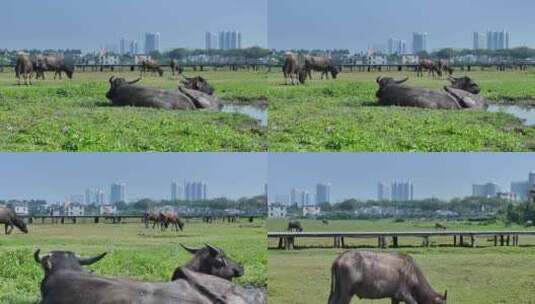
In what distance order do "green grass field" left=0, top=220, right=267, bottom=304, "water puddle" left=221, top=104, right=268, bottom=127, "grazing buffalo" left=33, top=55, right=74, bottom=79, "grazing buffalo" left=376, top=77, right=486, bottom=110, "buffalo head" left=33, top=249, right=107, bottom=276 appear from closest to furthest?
"buffalo head" left=33, top=249, right=107, bottom=276 → "green grass field" left=0, top=220, right=267, bottom=304 → "water puddle" left=221, top=104, right=268, bottom=127 → "grazing buffalo" left=33, top=55, right=74, bottom=79 → "grazing buffalo" left=376, top=77, right=486, bottom=110

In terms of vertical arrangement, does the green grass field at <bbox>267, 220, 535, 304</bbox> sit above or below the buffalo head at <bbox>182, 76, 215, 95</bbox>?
below

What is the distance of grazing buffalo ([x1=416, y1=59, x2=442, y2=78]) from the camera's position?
9404 millimetres

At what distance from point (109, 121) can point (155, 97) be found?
92cm

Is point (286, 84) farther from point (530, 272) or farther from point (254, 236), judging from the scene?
point (530, 272)

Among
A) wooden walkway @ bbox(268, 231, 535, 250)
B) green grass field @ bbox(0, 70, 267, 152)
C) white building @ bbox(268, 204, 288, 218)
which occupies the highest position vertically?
green grass field @ bbox(0, 70, 267, 152)

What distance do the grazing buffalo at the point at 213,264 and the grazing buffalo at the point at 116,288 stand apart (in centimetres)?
33

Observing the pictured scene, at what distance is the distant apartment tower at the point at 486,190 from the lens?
927 cm

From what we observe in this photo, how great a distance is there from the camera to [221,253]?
27.2 ft

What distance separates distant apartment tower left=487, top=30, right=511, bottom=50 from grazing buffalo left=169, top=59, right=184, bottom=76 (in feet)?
9.63

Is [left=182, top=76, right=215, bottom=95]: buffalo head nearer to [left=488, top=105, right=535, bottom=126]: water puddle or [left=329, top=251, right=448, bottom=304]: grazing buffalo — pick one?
[left=329, top=251, right=448, bottom=304]: grazing buffalo

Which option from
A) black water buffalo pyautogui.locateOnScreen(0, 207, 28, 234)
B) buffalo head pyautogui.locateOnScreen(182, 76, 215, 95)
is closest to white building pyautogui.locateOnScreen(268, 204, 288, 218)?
buffalo head pyautogui.locateOnScreen(182, 76, 215, 95)

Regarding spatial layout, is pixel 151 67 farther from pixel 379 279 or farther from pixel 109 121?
pixel 379 279

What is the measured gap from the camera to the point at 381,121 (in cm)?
910

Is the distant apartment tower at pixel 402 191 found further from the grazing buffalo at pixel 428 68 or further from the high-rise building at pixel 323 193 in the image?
the grazing buffalo at pixel 428 68
